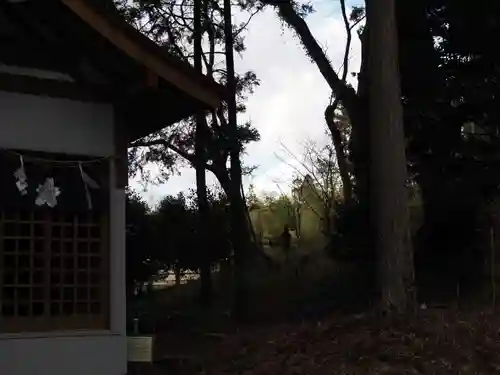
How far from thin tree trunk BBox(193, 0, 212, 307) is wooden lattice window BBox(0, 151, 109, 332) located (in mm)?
8711

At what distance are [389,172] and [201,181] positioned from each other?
7.65 metres

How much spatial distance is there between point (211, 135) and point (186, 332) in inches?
194

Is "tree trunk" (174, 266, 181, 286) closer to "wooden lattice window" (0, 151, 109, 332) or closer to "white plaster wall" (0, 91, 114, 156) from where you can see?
"wooden lattice window" (0, 151, 109, 332)

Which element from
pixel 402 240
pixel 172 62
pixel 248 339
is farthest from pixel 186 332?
pixel 172 62

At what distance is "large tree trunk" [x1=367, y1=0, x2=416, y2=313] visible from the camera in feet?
38.0

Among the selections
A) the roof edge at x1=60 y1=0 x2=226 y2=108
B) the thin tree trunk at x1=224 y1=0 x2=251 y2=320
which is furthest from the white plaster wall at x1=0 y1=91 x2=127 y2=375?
the thin tree trunk at x1=224 y1=0 x2=251 y2=320

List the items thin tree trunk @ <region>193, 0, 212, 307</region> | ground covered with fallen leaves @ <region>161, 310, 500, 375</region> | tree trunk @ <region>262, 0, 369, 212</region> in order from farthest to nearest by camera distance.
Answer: thin tree trunk @ <region>193, 0, 212, 307</region> < tree trunk @ <region>262, 0, 369, 212</region> < ground covered with fallen leaves @ <region>161, 310, 500, 375</region>

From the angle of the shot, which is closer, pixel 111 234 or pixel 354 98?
pixel 111 234

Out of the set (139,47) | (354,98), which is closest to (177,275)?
(354,98)

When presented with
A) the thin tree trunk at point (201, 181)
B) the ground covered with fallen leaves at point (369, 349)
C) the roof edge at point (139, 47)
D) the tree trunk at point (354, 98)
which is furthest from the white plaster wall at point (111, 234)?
the thin tree trunk at point (201, 181)

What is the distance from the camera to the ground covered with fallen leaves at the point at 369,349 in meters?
9.27

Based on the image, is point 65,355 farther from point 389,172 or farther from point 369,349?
point 389,172

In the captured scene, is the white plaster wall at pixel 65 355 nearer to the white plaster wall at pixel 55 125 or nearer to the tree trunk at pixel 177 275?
the white plaster wall at pixel 55 125

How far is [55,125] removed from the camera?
29.0 ft
